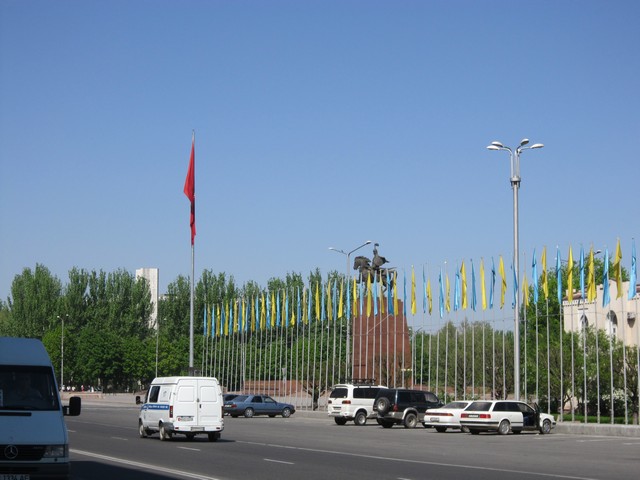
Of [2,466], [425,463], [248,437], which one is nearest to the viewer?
[2,466]

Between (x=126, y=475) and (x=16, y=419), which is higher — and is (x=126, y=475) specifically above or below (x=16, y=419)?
below

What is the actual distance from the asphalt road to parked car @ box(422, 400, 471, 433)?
281cm

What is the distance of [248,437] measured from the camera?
34.7m

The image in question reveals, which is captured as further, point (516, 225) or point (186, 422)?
point (516, 225)

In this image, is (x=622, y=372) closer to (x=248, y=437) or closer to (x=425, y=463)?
(x=248, y=437)

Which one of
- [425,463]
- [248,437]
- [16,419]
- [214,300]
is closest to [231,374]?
[214,300]

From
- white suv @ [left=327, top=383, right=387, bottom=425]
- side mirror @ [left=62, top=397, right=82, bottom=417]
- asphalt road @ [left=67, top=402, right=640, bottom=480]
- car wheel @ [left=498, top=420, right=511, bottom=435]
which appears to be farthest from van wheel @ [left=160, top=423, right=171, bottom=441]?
white suv @ [left=327, top=383, right=387, bottom=425]

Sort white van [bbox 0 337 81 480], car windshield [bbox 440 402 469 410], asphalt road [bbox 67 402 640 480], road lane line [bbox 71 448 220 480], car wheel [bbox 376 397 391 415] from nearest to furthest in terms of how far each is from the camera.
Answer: white van [bbox 0 337 81 480], road lane line [bbox 71 448 220 480], asphalt road [bbox 67 402 640 480], car windshield [bbox 440 402 469 410], car wheel [bbox 376 397 391 415]

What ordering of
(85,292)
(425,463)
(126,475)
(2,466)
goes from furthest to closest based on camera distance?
1. (85,292)
2. (425,463)
3. (126,475)
4. (2,466)

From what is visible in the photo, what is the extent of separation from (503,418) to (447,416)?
2480mm

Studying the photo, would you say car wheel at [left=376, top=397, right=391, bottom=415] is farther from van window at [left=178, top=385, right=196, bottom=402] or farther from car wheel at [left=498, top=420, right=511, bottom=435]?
van window at [left=178, top=385, right=196, bottom=402]

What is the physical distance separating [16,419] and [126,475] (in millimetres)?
5132

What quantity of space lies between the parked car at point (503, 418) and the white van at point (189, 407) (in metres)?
12.0

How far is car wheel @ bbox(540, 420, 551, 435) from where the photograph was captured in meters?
39.3
